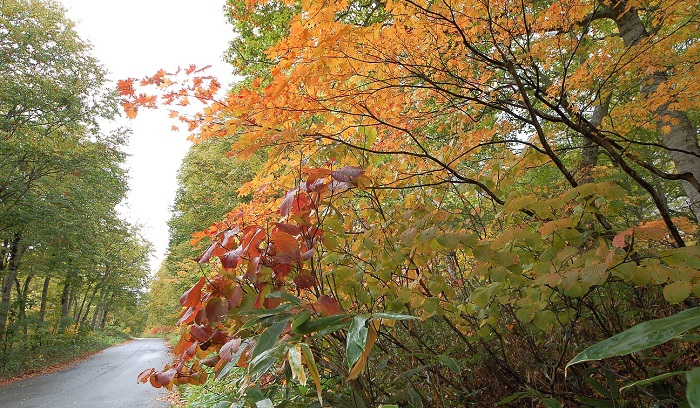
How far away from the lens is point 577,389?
1713 millimetres

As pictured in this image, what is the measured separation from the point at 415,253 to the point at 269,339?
1046mm

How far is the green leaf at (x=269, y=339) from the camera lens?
0.81 m

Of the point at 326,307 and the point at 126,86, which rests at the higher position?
the point at 126,86

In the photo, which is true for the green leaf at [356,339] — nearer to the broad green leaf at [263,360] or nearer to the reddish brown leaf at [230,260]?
the broad green leaf at [263,360]

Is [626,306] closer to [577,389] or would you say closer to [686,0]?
[577,389]

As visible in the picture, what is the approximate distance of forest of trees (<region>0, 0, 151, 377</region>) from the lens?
11594 mm

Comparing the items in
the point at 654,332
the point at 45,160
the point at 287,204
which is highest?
the point at 45,160

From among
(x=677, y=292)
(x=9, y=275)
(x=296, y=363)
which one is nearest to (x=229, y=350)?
(x=296, y=363)

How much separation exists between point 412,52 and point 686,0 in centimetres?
187

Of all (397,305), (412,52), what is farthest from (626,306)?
(412,52)

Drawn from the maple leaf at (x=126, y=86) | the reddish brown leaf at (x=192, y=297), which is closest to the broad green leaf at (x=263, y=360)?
the reddish brown leaf at (x=192, y=297)

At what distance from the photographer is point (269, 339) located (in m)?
0.83

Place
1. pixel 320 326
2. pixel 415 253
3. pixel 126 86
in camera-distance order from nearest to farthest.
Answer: pixel 320 326
pixel 415 253
pixel 126 86

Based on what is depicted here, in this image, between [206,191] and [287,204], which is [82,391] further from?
[287,204]
